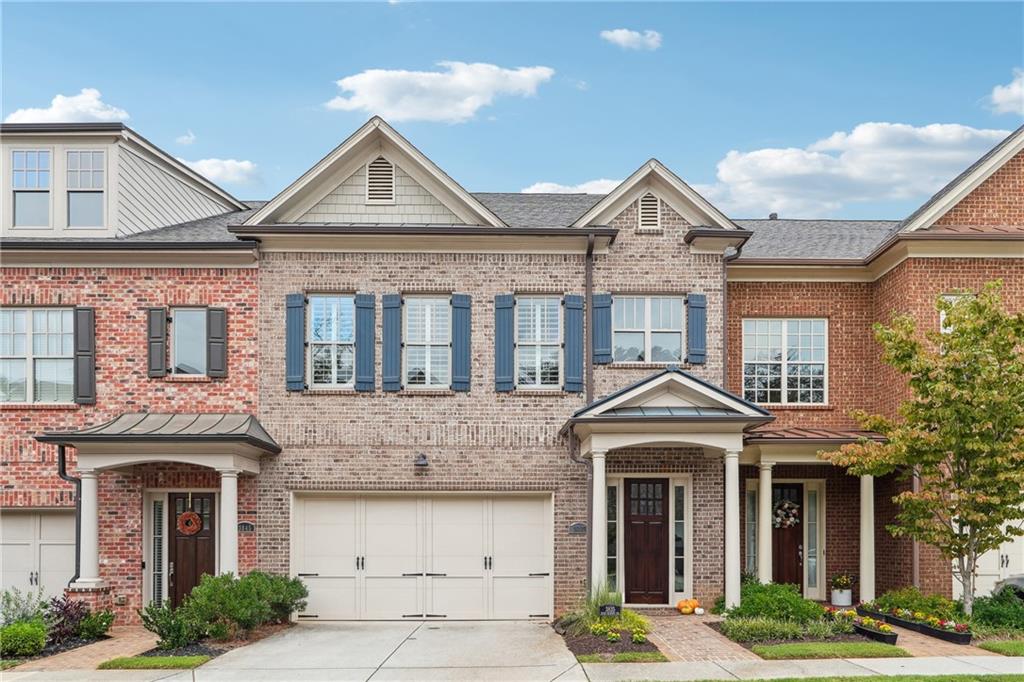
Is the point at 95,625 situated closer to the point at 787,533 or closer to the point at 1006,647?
the point at 787,533

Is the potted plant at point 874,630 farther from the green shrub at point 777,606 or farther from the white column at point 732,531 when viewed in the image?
the white column at point 732,531

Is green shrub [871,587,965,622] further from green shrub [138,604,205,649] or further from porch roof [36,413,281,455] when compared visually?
green shrub [138,604,205,649]

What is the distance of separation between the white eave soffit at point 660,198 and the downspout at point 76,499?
9931mm

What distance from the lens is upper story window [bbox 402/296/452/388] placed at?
679 inches

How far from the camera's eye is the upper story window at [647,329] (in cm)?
1733

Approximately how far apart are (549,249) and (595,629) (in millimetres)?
6933

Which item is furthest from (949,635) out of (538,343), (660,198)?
(660,198)

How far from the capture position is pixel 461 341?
17156 mm

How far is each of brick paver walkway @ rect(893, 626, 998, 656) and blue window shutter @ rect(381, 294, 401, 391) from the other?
9.33 m

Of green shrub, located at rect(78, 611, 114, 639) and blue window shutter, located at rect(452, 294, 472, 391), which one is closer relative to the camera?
green shrub, located at rect(78, 611, 114, 639)

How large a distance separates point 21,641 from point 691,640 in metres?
9.91

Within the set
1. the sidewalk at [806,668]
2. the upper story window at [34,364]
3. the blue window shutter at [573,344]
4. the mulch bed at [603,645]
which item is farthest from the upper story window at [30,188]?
the sidewalk at [806,668]

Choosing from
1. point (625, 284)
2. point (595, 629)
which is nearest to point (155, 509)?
point (595, 629)

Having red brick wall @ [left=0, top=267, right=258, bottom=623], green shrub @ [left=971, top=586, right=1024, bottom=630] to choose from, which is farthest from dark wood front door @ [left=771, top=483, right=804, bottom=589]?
red brick wall @ [left=0, top=267, right=258, bottom=623]
